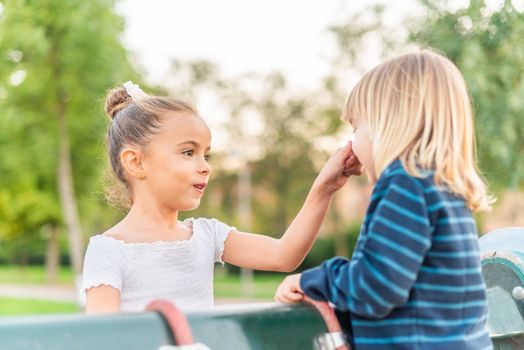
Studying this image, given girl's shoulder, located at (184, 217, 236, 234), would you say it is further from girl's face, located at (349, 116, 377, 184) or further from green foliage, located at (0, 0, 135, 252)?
green foliage, located at (0, 0, 135, 252)

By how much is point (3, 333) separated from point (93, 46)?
20.4 m

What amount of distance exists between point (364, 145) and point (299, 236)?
1.64 ft

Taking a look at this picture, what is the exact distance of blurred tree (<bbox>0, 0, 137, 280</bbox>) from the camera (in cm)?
2016

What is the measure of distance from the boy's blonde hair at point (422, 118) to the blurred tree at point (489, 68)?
8956 mm

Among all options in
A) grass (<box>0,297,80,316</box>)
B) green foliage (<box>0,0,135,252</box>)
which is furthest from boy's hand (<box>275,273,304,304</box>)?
grass (<box>0,297,80,316</box>)

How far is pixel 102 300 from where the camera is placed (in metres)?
2.02

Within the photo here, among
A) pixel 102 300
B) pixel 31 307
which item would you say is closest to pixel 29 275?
pixel 31 307

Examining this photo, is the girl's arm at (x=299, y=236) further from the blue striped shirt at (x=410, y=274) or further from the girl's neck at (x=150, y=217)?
the blue striped shirt at (x=410, y=274)

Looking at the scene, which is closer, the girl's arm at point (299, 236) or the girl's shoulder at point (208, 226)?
the girl's arm at point (299, 236)

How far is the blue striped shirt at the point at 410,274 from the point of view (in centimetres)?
161

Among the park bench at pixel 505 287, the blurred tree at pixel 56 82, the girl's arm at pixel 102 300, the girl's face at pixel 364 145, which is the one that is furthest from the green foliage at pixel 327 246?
the girl's face at pixel 364 145

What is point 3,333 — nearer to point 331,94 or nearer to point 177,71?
point 331,94

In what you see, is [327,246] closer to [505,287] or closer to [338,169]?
[505,287]

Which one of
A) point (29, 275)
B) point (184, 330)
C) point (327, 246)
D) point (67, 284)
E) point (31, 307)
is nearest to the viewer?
point (184, 330)
